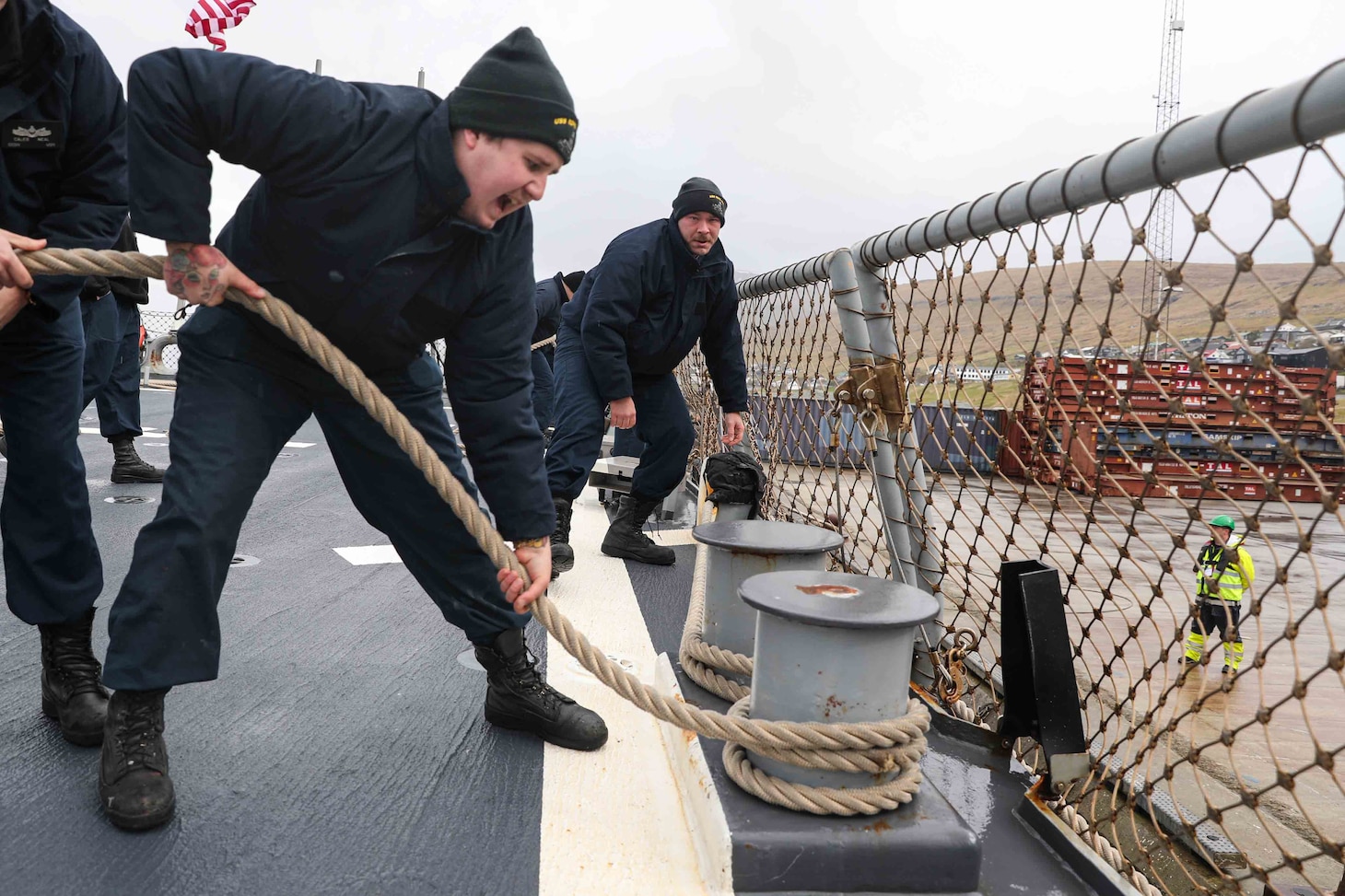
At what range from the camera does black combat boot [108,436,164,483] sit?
5.10 metres

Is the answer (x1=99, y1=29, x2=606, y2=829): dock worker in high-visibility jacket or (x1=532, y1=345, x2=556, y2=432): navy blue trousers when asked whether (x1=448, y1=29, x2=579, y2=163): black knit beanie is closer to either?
(x1=99, y1=29, x2=606, y2=829): dock worker in high-visibility jacket

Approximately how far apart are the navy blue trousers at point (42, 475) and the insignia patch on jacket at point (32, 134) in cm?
33

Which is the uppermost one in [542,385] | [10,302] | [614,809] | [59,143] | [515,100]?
[515,100]

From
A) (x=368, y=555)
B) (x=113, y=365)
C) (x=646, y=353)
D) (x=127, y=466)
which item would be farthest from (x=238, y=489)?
(x=127, y=466)

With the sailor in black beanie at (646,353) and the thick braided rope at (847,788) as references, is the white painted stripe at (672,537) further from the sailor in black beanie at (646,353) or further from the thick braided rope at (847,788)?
the thick braided rope at (847,788)

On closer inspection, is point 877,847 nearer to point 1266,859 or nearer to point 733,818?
point 733,818

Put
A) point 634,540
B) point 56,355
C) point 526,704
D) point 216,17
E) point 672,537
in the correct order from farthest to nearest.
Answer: point 216,17 → point 672,537 → point 634,540 → point 526,704 → point 56,355

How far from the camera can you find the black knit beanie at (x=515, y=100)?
5.49 ft

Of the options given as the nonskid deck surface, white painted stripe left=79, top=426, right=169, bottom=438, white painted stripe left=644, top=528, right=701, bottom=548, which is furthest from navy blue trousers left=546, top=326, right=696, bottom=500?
white painted stripe left=79, top=426, right=169, bottom=438

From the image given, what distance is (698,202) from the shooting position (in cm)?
363

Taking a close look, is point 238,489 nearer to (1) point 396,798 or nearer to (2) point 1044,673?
(1) point 396,798

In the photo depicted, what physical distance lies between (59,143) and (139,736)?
4.00 ft

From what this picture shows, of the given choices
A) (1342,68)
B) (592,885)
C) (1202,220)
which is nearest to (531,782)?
(592,885)

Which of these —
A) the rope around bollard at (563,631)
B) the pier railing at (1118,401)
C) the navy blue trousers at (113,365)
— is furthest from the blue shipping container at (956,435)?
the navy blue trousers at (113,365)
